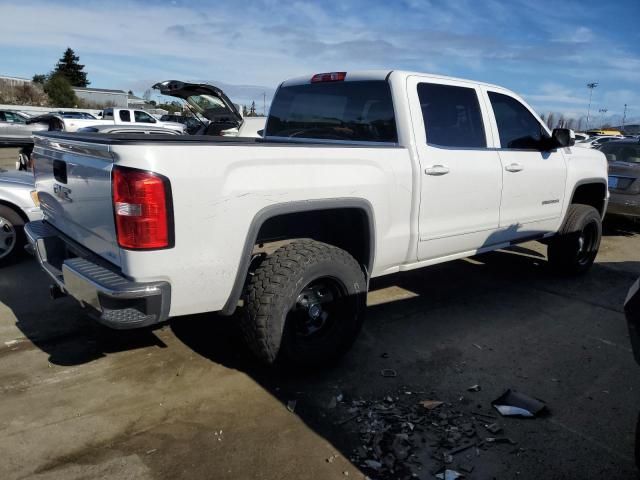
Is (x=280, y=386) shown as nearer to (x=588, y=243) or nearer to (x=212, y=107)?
(x=588, y=243)

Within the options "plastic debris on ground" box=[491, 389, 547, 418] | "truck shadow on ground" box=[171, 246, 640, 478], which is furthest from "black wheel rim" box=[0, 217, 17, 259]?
"plastic debris on ground" box=[491, 389, 547, 418]

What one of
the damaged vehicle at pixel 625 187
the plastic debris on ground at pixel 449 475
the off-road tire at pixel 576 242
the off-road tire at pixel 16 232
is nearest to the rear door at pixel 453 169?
the off-road tire at pixel 576 242

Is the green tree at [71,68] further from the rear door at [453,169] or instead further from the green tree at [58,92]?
the rear door at [453,169]

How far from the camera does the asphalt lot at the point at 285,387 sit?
2.70 metres

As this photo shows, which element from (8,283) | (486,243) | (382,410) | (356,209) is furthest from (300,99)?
(8,283)

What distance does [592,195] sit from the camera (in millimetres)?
6109

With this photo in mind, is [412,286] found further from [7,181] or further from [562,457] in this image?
[7,181]

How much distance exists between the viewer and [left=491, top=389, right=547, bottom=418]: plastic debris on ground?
317 cm

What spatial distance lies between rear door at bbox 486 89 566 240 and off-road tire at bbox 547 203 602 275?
433 mm

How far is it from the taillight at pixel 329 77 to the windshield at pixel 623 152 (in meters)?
6.53

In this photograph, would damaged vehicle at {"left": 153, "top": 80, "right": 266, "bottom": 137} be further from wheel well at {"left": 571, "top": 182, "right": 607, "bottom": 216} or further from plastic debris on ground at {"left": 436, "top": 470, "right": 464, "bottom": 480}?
plastic debris on ground at {"left": 436, "top": 470, "right": 464, "bottom": 480}

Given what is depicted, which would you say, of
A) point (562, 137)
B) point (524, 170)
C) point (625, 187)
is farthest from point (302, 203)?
point (625, 187)

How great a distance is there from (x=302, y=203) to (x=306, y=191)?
78 millimetres

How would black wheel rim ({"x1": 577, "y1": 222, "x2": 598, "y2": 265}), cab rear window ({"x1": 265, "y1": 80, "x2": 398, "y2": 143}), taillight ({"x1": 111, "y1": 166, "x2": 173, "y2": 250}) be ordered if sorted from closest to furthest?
taillight ({"x1": 111, "y1": 166, "x2": 173, "y2": 250}), cab rear window ({"x1": 265, "y1": 80, "x2": 398, "y2": 143}), black wheel rim ({"x1": 577, "y1": 222, "x2": 598, "y2": 265})
